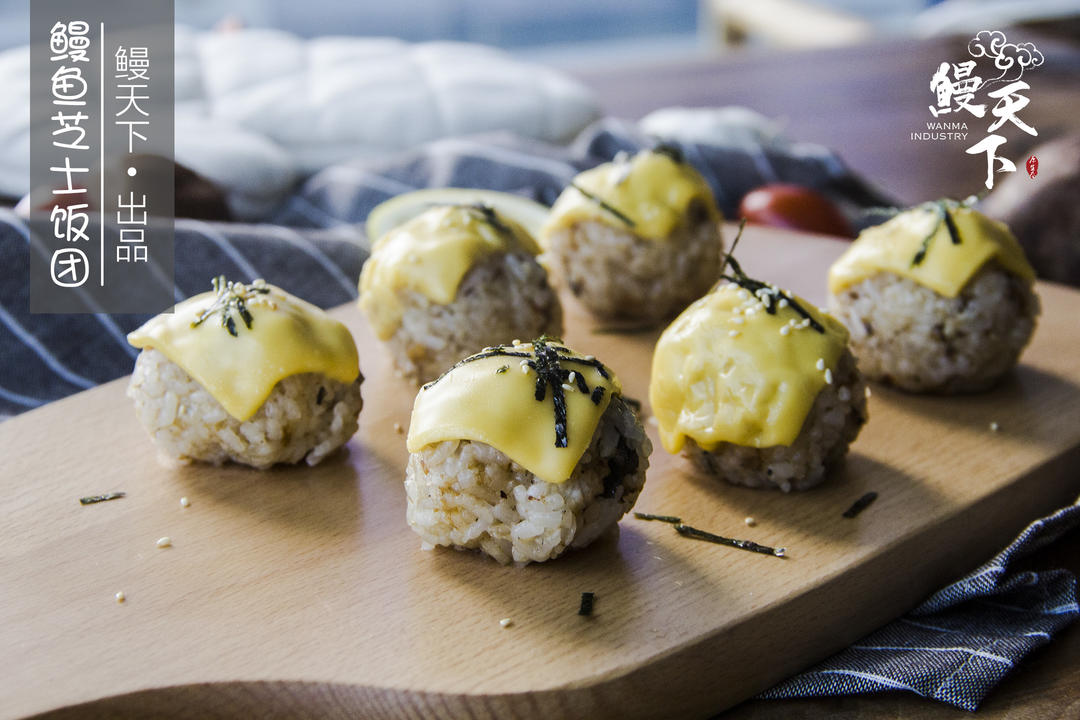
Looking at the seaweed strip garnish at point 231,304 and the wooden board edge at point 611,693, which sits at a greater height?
the seaweed strip garnish at point 231,304

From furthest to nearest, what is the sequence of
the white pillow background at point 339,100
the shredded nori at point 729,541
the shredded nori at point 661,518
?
the white pillow background at point 339,100
the shredded nori at point 661,518
the shredded nori at point 729,541

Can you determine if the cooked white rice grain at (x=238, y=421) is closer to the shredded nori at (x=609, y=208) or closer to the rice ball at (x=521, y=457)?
the rice ball at (x=521, y=457)

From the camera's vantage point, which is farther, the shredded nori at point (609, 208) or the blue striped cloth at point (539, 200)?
the shredded nori at point (609, 208)

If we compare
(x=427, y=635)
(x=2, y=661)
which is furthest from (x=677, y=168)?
(x=2, y=661)

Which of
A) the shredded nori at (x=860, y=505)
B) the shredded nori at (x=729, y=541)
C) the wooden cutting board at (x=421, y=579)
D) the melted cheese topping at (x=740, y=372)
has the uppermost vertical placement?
the melted cheese topping at (x=740, y=372)

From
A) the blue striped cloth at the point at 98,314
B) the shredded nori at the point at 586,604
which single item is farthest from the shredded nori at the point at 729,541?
the blue striped cloth at the point at 98,314

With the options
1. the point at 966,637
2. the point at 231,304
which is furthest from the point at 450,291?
the point at 966,637
